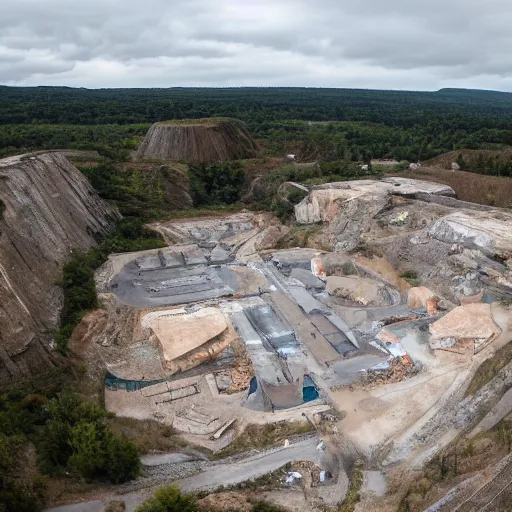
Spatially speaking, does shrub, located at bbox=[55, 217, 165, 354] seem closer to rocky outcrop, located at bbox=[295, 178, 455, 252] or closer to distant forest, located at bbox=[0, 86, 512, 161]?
rocky outcrop, located at bbox=[295, 178, 455, 252]

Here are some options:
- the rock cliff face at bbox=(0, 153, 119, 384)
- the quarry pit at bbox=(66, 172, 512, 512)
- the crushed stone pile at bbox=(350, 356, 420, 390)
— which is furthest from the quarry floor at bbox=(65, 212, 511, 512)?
the rock cliff face at bbox=(0, 153, 119, 384)

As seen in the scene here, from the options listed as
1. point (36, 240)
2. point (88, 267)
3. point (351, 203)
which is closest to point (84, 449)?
point (88, 267)

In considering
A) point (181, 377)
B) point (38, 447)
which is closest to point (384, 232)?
point (181, 377)

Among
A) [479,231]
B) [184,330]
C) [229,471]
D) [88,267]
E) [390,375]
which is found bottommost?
[229,471]

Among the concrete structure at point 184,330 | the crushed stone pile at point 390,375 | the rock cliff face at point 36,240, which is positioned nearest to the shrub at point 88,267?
the rock cliff face at point 36,240

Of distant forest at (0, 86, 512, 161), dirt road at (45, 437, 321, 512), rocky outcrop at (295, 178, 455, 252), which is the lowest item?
dirt road at (45, 437, 321, 512)

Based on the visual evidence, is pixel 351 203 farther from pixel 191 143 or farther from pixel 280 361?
→ pixel 191 143
